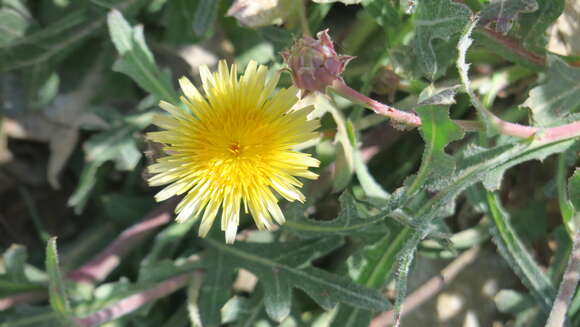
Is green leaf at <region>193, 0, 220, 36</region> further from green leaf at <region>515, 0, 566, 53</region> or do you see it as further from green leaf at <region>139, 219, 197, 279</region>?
green leaf at <region>515, 0, 566, 53</region>

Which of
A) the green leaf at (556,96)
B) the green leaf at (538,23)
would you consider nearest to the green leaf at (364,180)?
the green leaf at (556,96)

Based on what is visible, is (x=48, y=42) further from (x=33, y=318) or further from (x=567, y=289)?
(x=567, y=289)

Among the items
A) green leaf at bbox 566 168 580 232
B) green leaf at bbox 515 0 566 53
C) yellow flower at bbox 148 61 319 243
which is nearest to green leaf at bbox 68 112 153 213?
yellow flower at bbox 148 61 319 243

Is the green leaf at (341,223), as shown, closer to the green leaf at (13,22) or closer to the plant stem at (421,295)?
the plant stem at (421,295)

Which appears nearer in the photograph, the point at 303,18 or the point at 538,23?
the point at 538,23

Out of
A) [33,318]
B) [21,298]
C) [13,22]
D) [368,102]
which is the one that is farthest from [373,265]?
[13,22]

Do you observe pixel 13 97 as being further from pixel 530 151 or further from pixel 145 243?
pixel 530 151

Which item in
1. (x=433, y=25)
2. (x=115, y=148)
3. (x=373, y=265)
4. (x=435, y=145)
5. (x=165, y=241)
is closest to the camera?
(x=435, y=145)
